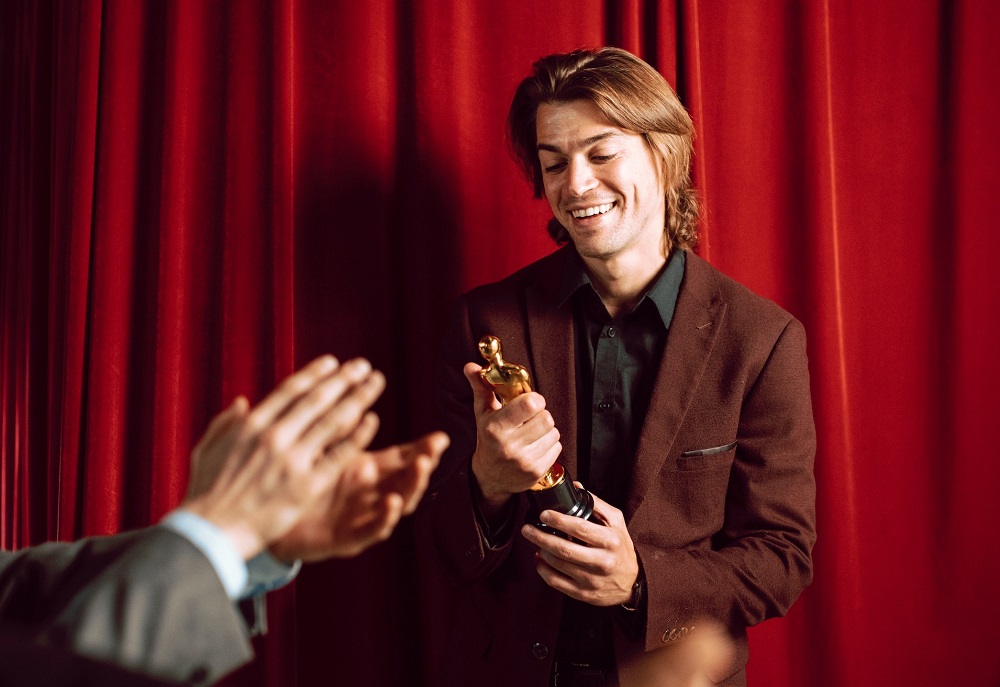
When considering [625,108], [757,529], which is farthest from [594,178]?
[757,529]

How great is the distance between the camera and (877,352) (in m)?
1.92

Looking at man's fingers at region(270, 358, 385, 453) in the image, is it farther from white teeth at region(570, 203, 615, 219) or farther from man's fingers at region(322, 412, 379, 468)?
white teeth at region(570, 203, 615, 219)

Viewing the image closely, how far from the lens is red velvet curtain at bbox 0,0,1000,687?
5.31ft

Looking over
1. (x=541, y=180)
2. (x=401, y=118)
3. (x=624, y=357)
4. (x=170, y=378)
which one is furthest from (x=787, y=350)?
(x=170, y=378)

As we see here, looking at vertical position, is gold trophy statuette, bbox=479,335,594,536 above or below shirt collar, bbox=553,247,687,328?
below

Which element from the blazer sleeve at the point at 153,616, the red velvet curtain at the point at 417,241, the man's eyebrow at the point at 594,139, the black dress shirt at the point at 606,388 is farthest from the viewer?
the red velvet curtain at the point at 417,241

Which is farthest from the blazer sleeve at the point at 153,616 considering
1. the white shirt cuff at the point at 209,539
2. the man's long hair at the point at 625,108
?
the man's long hair at the point at 625,108

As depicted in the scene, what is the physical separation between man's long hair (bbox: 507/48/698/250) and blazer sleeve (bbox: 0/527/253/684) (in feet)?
3.73

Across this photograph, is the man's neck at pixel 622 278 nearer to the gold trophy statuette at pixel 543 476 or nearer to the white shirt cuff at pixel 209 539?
the gold trophy statuette at pixel 543 476

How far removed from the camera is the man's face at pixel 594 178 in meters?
1.48

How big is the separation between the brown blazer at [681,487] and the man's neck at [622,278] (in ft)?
0.30

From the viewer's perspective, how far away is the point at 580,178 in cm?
147

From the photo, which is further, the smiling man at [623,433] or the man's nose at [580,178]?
the man's nose at [580,178]

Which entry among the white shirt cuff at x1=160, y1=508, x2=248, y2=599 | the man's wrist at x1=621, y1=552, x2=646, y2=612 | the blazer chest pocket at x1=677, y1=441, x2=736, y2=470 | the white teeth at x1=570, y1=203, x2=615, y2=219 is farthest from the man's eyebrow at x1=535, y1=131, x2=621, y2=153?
the white shirt cuff at x1=160, y1=508, x2=248, y2=599
